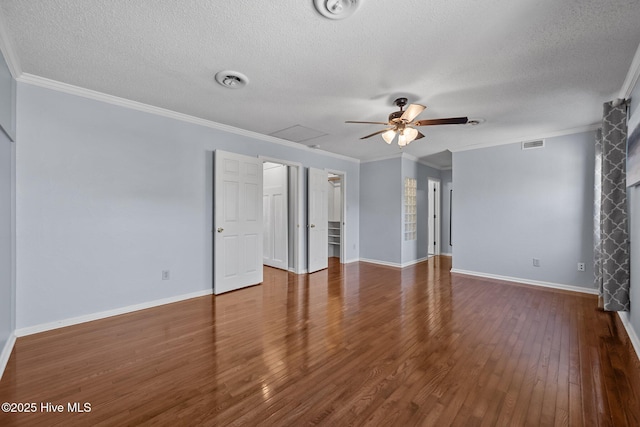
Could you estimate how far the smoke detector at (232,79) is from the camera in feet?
8.31

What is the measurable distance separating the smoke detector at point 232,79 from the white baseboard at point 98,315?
8.91 feet

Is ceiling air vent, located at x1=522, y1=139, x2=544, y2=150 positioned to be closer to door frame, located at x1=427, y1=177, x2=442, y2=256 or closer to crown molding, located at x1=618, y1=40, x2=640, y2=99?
crown molding, located at x1=618, y1=40, x2=640, y2=99

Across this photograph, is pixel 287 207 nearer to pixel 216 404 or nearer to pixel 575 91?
pixel 216 404

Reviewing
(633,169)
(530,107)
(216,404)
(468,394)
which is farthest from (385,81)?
(216,404)

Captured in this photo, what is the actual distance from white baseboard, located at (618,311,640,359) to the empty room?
0.16 feet

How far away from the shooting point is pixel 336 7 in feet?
5.61

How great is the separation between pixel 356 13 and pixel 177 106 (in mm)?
2515

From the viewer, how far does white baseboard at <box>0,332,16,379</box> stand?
6.69 feet

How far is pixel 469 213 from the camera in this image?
5.20 metres

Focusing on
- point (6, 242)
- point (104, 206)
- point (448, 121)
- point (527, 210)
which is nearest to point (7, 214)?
point (6, 242)

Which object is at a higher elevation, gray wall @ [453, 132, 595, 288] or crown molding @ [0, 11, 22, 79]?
crown molding @ [0, 11, 22, 79]

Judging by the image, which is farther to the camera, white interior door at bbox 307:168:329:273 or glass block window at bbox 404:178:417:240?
glass block window at bbox 404:178:417:240

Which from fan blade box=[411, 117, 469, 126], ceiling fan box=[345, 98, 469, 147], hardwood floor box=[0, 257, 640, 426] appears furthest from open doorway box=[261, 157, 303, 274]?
fan blade box=[411, 117, 469, 126]

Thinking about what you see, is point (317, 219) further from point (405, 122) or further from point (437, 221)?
point (437, 221)
